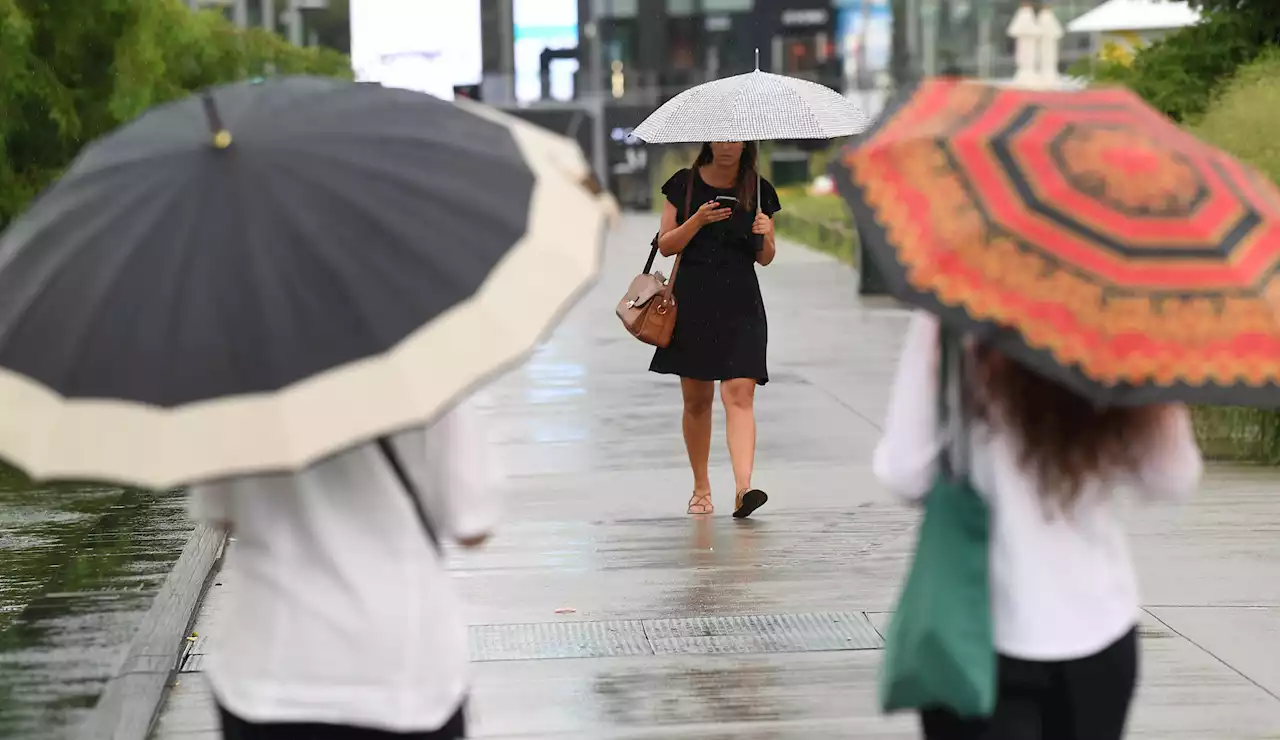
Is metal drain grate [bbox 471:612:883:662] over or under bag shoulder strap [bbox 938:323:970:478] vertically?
under

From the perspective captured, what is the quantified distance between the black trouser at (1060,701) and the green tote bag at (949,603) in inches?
2.8

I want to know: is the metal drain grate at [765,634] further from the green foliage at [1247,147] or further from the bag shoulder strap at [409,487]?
the green foliage at [1247,147]

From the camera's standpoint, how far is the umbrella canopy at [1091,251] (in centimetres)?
283

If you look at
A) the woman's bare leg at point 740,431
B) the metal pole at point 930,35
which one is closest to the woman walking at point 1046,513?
the woman's bare leg at point 740,431

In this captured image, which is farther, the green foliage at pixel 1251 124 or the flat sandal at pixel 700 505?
→ the green foliage at pixel 1251 124

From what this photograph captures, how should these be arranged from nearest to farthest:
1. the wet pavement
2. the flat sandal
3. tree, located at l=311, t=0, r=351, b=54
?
the wet pavement
the flat sandal
tree, located at l=311, t=0, r=351, b=54

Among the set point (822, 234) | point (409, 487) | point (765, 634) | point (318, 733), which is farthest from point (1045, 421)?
point (822, 234)

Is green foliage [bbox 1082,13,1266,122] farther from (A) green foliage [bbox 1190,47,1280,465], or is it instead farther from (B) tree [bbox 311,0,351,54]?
(B) tree [bbox 311,0,351,54]

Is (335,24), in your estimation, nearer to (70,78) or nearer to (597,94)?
(597,94)

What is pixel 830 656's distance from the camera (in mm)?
6117

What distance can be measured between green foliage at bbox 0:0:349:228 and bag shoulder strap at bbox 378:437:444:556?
262 inches

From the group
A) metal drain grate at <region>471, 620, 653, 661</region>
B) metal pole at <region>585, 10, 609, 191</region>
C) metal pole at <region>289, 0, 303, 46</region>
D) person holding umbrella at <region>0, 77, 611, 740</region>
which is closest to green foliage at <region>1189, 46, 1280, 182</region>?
metal drain grate at <region>471, 620, 653, 661</region>

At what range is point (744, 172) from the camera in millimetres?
8172

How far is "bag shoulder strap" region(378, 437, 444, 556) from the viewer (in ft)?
9.41
